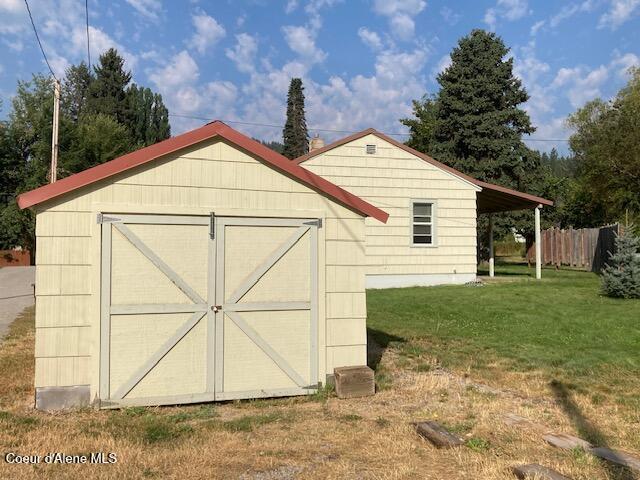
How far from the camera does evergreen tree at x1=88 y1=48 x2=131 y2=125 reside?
→ 5088 centimetres

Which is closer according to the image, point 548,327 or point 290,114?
point 548,327

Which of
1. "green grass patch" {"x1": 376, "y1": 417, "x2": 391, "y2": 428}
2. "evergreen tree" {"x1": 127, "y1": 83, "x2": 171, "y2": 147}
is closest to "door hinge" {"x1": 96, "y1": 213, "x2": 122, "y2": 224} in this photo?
"green grass patch" {"x1": 376, "y1": 417, "x2": 391, "y2": 428}

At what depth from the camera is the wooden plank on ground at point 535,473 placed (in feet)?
11.1

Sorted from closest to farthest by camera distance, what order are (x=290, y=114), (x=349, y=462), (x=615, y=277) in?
(x=349, y=462), (x=615, y=277), (x=290, y=114)

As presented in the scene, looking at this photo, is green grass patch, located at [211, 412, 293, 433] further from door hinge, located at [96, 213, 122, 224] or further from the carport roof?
the carport roof

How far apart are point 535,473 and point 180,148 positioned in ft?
13.5

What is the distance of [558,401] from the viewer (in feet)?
17.5

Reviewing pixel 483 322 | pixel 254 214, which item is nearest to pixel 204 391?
pixel 254 214

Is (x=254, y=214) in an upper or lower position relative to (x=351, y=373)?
upper

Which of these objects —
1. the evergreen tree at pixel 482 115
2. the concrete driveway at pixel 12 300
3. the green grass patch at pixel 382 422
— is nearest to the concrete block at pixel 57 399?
the green grass patch at pixel 382 422

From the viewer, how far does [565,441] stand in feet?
13.7

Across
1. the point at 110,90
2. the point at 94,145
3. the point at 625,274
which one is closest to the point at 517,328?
the point at 625,274

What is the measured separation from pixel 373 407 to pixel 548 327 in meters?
5.37

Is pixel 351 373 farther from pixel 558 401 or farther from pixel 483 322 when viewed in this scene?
pixel 483 322
